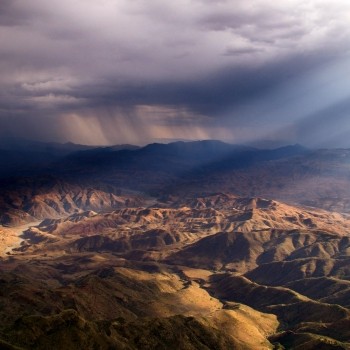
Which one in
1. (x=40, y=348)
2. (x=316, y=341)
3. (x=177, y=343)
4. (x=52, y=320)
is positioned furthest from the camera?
(x=316, y=341)

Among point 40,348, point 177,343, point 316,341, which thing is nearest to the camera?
point 40,348

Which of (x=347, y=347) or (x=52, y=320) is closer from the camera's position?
(x=52, y=320)

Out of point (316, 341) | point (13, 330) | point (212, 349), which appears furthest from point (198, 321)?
point (13, 330)

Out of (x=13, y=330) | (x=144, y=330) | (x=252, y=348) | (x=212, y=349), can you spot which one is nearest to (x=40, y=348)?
(x=13, y=330)

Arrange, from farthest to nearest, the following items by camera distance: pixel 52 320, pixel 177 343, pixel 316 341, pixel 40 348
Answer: pixel 316 341 < pixel 177 343 < pixel 52 320 < pixel 40 348

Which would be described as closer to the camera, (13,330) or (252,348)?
(13,330)

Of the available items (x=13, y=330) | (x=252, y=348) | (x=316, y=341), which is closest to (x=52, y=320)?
(x=13, y=330)

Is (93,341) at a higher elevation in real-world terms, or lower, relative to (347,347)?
higher

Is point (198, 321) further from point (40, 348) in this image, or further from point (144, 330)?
point (40, 348)
